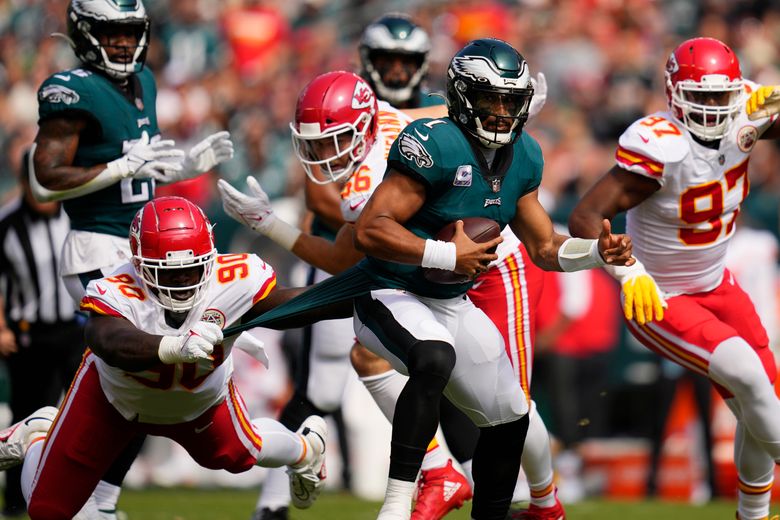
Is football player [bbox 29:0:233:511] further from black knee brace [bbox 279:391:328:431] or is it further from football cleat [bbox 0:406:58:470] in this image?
black knee brace [bbox 279:391:328:431]

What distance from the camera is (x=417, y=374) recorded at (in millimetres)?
4418

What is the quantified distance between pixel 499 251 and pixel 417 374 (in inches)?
43.2

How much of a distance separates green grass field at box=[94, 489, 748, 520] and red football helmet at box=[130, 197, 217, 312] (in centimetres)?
239

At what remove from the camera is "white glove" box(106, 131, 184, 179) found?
218 inches

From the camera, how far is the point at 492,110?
184 inches

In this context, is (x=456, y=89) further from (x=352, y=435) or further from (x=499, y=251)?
(x=352, y=435)

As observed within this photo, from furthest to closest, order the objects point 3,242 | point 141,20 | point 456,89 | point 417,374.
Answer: point 3,242, point 141,20, point 456,89, point 417,374

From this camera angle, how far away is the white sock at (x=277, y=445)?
5.20 metres

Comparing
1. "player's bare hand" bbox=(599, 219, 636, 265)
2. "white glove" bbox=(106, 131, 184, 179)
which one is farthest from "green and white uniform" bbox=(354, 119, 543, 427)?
"white glove" bbox=(106, 131, 184, 179)

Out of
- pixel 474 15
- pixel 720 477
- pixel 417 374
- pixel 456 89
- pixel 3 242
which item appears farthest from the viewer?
pixel 474 15

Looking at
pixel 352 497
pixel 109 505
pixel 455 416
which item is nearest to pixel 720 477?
pixel 352 497

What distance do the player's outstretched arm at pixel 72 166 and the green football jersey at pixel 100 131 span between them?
0.07 meters

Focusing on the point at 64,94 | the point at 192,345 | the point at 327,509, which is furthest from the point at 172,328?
the point at 327,509

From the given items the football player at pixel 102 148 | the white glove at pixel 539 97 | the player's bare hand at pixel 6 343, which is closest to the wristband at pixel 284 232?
the football player at pixel 102 148
